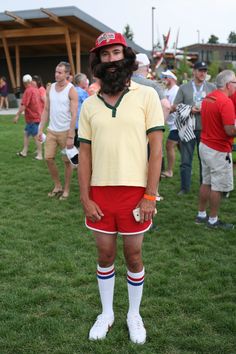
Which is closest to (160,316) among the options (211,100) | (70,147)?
(211,100)

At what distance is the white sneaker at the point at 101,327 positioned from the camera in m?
3.02

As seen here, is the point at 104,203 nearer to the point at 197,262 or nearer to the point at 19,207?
the point at 197,262

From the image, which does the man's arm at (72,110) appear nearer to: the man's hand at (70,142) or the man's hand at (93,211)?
the man's hand at (70,142)

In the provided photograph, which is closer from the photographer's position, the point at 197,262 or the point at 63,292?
the point at 63,292

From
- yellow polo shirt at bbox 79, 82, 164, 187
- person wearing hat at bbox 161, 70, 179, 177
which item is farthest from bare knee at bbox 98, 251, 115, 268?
person wearing hat at bbox 161, 70, 179, 177

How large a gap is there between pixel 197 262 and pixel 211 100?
6.12 feet

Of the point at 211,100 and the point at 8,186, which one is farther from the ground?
the point at 211,100

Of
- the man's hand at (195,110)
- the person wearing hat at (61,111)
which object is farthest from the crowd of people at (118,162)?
the man's hand at (195,110)

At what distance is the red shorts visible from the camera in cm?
277

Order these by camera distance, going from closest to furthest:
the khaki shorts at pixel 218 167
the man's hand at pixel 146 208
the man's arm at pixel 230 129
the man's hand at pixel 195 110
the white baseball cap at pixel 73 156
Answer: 1. the man's hand at pixel 146 208
2. the man's arm at pixel 230 129
3. the khaki shorts at pixel 218 167
4. the white baseball cap at pixel 73 156
5. the man's hand at pixel 195 110

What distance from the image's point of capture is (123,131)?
2.67 meters

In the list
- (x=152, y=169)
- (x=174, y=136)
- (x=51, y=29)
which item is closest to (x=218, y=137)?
→ (x=152, y=169)

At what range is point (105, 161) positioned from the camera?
2.75 m

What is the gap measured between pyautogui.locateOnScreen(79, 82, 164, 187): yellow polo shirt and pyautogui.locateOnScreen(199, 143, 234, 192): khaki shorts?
2446 mm
